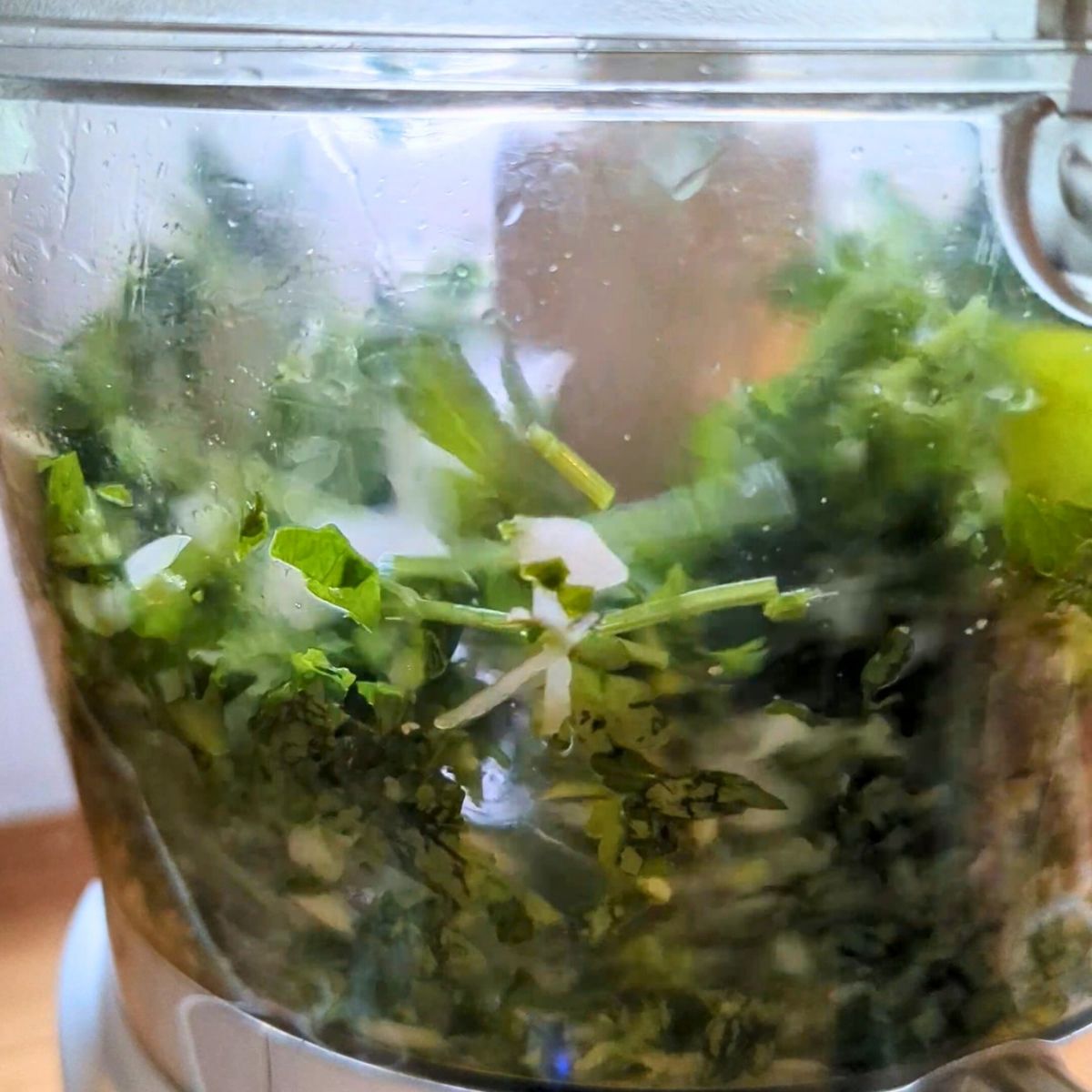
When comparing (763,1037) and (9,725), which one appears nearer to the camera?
(763,1037)

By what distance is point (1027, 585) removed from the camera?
15.6 inches

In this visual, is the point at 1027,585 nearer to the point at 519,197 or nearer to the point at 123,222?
the point at 519,197

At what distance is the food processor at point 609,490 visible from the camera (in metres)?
0.38

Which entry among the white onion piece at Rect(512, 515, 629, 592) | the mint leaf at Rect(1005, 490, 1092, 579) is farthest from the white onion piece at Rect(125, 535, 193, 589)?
the mint leaf at Rect(1005, 490, 1092, 579)

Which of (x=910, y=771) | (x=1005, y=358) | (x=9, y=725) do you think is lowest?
(x=9, y=725)

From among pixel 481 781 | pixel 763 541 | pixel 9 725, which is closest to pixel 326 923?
pixel 481 781

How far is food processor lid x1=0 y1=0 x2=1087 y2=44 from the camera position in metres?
0.37

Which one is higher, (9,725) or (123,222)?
(123,222)

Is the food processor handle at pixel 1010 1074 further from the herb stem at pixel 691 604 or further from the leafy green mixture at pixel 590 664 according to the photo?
the herb stem at pixel 691 604

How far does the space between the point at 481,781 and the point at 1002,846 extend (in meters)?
0.17

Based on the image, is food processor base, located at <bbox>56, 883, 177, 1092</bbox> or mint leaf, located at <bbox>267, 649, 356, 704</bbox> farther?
food processor base, located at <bbox>56, 883, 177, 1092</bbox>

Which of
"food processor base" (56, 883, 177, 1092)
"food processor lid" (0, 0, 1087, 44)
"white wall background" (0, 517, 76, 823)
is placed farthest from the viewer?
"white wall background" (0, 517, 76, 823)

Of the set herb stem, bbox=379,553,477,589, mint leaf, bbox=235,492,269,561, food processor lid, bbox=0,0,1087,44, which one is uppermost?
food processor lid, bbox=0,0,1087,44

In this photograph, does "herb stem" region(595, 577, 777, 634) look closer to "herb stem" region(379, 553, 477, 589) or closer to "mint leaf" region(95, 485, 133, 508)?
"herb stem" region(379, 553, 477, 589)
